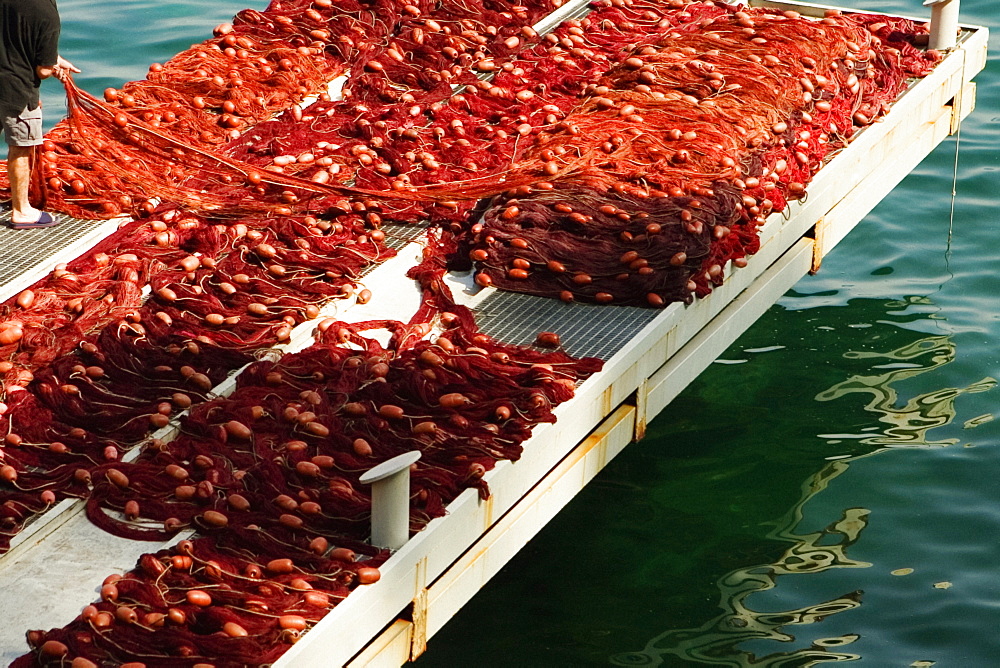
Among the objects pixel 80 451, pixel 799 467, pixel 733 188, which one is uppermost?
pixel 733 188

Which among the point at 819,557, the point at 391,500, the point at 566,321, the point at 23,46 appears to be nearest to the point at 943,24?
the point at 819,557

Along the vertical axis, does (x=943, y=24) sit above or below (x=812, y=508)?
above

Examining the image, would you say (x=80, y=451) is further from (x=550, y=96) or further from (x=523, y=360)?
(x=550, y=96)

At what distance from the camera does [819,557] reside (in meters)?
5.87

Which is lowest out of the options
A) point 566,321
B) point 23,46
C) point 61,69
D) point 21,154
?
point 566,321

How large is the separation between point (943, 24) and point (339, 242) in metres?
3.82

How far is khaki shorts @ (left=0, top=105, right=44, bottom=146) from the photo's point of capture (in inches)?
223

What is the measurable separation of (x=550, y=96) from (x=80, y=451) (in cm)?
329

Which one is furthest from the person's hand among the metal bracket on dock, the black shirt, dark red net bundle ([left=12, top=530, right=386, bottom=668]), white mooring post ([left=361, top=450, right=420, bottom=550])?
white mooring post ([left=361, top=450, right=420, bottom=550])

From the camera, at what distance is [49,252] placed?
5.60 m

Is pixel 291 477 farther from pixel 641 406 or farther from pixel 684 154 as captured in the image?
pixel 684 154

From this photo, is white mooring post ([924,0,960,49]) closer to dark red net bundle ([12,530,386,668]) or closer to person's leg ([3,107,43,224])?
person's leg ([3,107,43,224])

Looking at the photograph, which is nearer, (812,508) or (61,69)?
(61,69)

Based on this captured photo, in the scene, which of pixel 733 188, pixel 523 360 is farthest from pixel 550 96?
pixel 523 360
